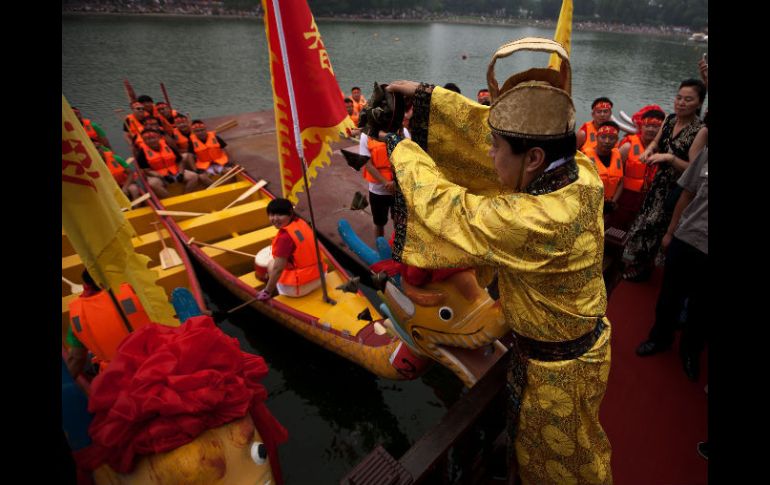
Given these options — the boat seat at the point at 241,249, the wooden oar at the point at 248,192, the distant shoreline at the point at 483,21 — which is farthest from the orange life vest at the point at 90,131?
the distant shoreline at the point at 483,21

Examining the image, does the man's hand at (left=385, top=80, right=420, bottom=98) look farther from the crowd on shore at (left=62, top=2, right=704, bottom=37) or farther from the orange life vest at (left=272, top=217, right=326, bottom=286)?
the crowd on shore at (left=62, top=2, right=704, bottom=37)

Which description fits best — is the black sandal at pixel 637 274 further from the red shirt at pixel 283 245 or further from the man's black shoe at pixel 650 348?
the red shirt at pixel 283 245

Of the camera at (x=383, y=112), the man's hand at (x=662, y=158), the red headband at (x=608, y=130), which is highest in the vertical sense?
the camera at (x=383, y=112)

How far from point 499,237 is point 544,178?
1.13ft

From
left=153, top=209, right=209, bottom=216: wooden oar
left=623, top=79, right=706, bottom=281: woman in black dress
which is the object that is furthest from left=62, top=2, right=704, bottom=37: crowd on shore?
left=623, top=79, right=706, bottom=281: woman in black dress

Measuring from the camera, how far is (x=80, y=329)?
306cm

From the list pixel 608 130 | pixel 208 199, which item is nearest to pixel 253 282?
pixel 208 199

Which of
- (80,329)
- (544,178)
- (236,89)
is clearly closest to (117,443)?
(80,329)

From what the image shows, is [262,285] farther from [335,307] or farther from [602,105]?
[602,105]

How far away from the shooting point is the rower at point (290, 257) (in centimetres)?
414

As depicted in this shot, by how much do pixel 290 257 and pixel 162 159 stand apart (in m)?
4.62

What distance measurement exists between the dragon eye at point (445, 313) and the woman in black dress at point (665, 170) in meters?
2.54

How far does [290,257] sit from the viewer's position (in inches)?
174

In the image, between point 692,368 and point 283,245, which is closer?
point 692,368
